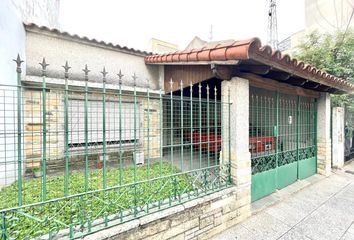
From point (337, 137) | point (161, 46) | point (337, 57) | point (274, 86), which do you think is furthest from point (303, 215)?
point (161, 46)

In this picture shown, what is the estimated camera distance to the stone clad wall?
101 inches

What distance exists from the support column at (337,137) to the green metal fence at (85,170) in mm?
5146

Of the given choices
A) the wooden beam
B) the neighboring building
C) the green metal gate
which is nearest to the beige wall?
the wooden beam

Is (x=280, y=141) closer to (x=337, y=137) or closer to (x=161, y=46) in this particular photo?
(x=337, y=137)

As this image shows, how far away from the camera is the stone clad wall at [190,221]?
8.38ft

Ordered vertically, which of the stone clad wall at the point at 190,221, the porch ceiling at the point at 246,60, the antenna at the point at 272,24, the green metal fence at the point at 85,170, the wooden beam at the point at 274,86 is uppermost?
the antenna at the point at 272,24

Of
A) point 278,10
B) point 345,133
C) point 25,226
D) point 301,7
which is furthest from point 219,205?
point 301,7

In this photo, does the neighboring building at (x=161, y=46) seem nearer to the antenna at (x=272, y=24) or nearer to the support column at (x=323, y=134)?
the antenna at (x=272, y=24)

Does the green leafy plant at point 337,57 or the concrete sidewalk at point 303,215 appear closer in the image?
the concrete sidewalk at point 303,215

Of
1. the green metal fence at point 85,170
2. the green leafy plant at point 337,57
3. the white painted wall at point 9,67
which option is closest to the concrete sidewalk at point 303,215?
the green metal fence at point 85,170

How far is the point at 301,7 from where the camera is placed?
47.4 ft

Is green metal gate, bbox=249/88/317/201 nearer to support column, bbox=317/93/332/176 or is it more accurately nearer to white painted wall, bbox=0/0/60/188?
support column, bbox=317/93/332/176

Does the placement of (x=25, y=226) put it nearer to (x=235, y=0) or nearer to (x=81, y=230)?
(x=81, y=230)

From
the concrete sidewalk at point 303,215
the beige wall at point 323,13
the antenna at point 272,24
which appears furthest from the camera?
the beige wall at point 323,13
